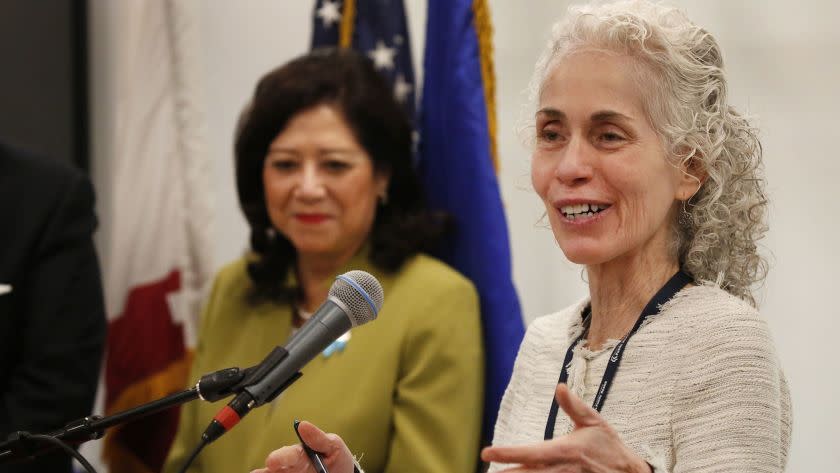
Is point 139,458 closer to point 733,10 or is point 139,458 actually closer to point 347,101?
point 347,101

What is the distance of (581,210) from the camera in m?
1.39

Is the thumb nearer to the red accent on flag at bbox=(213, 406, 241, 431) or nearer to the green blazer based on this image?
the red accent on flag at bbox=(213, 406, 241, 431)

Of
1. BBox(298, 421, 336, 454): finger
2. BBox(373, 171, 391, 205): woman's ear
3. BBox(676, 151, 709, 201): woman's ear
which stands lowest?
BBox(298, 421, 336, 454): finger

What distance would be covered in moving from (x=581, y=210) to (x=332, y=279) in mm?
1211

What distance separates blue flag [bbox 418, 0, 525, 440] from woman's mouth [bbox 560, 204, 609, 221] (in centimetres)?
104

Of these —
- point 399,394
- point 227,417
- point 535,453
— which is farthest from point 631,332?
point 399,394

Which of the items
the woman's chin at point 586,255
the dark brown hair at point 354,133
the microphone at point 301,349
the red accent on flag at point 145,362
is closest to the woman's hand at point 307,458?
the microphone at point 301,349

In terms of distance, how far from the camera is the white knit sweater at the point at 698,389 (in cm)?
122

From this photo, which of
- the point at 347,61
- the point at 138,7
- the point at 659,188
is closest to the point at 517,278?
the point at 347,61

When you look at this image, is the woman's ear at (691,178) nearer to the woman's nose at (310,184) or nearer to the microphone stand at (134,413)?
the microphone stand at (134,413)

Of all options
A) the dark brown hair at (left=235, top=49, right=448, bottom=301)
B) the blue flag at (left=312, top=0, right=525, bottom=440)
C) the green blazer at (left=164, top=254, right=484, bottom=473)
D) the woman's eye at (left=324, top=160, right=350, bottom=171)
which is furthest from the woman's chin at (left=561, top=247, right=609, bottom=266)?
the woman's eye at (left=324, top=160, right=350, bottom=171)

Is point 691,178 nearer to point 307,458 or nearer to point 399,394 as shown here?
point 307,458

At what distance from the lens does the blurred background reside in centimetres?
257

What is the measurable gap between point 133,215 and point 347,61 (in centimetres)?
106
